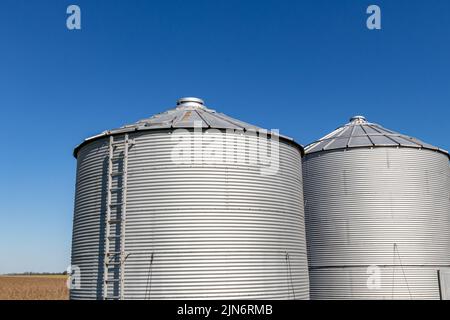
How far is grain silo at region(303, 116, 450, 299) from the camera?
23797 mm

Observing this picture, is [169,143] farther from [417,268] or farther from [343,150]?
[417,268]

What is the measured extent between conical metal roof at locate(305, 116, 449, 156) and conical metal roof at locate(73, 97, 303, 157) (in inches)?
283

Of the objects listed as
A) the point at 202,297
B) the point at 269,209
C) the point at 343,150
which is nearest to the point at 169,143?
the point at 269,209

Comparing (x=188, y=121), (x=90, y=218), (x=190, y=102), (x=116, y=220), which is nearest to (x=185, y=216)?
(x=116, y=220)

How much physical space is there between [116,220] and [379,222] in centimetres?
1556

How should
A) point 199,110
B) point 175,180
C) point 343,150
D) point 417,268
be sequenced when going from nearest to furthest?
point 175,180 → point 199,110 → point 417,268 → point 343,150

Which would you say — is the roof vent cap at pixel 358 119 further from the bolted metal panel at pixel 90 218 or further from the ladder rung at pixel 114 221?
the ladder rung at pixel 114 221

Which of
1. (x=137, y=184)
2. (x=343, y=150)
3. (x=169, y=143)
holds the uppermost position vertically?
(x=343, y=150)

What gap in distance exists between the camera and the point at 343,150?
84.8ft

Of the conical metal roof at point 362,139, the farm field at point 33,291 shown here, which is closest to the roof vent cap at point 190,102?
the conical metal roof at point 362,139

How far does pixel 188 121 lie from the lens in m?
17.4

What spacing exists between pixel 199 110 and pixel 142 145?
4551 millimetres

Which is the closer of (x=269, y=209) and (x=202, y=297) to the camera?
(x=202, y=297)

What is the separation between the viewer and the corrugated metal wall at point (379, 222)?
23.8m
